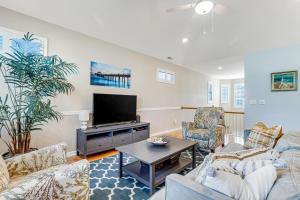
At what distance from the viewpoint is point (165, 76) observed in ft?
17.7

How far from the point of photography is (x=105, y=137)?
3252 millimetres

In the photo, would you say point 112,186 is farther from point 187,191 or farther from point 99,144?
point 187,191

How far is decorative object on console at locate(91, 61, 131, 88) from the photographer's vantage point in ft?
11.5

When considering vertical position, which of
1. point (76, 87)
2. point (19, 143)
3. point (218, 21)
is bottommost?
point (19, 143)

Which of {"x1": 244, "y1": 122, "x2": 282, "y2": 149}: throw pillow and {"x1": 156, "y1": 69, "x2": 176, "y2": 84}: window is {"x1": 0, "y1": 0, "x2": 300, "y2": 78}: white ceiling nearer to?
{"x1": 156, "y1": 69, "x2": 176, "y2": 84}: window

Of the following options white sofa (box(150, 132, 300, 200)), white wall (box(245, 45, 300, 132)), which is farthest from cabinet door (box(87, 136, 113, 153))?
white wall (box(245, 45, 300, 132))

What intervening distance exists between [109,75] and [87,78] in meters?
0.55

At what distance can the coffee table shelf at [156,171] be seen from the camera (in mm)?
1976

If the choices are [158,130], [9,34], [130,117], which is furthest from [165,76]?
[9,34]

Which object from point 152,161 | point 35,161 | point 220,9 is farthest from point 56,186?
point 220,9

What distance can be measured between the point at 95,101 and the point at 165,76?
2.87 metres

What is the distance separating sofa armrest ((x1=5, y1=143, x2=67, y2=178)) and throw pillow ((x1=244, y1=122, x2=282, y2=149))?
2343 mm

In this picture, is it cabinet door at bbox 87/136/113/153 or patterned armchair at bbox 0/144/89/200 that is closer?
patterned armchair at bbox 0/144/89/200

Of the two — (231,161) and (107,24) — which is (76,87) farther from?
(231,161)
